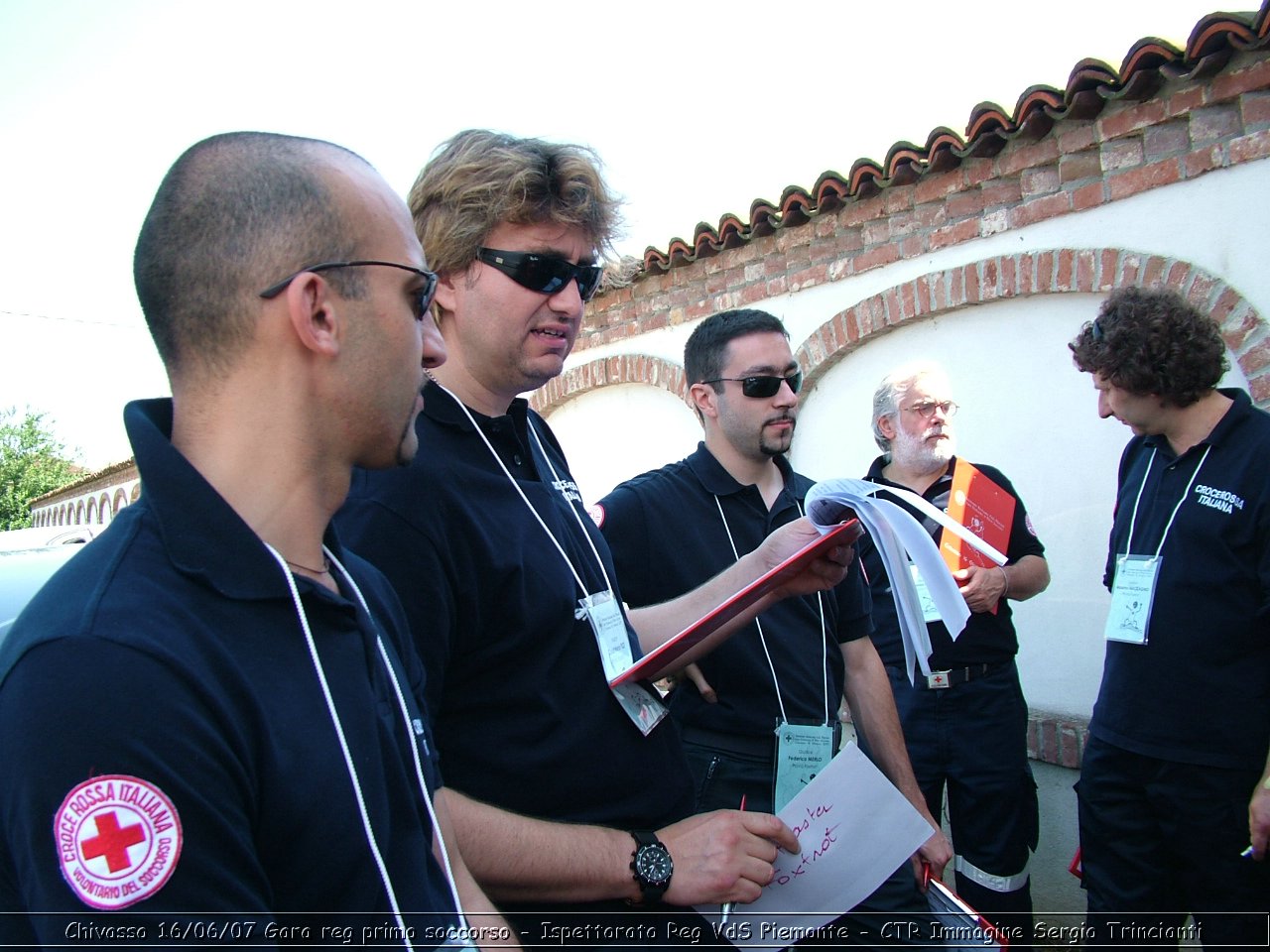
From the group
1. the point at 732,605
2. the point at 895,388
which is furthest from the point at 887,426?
the point at 732,605

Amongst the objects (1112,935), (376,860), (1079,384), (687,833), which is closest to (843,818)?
(687,833)

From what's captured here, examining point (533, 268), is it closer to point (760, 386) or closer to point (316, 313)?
point (316, 313)

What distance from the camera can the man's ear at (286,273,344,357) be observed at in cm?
128

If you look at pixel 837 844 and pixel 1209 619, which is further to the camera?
pixel 1209 619

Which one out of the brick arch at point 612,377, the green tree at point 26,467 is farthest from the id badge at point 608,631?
the green tree at point 26,467

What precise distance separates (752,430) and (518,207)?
58.1 inches

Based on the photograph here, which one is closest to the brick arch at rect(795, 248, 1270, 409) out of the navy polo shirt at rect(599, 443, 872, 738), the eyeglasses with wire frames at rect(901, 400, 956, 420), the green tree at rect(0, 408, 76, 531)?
the eyeglasses with wire frames at rect(901, 400, 956, 420)

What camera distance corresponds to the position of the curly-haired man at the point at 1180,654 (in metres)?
3.13

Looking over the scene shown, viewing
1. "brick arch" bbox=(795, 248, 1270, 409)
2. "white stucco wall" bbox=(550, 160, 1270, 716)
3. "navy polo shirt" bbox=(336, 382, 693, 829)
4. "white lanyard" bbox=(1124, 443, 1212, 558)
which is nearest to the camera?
"navy polo shirt" bbox=(336, 382, 693, 829)

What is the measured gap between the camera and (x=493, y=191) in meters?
2.04

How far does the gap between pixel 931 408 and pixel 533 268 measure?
113 inches

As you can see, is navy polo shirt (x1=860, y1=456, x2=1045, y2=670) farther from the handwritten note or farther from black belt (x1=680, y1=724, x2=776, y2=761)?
the handwritten note

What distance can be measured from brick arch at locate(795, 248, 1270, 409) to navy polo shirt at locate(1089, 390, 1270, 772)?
63 centimetres

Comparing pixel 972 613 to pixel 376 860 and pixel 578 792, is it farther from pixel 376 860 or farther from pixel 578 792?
pixel 376 860
